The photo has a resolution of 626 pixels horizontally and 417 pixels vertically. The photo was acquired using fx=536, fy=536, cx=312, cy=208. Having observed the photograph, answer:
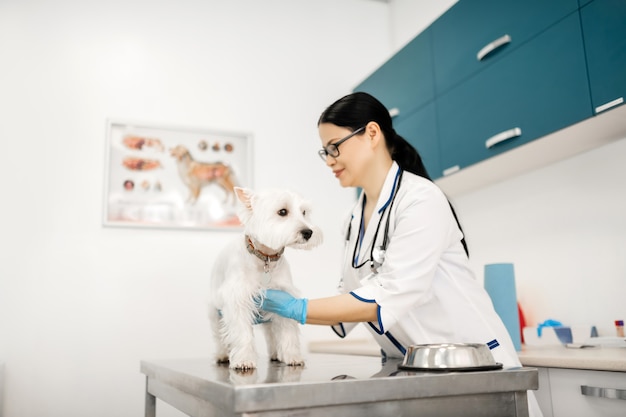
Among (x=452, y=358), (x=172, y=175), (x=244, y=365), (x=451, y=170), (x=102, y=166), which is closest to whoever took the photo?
(x=452, y=358)

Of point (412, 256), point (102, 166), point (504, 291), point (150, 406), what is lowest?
point (150, 406)

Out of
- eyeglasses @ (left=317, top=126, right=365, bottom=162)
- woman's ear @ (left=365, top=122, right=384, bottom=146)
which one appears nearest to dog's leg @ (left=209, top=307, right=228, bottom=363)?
eyeglasses @ (left=317, top=126, right=365, bottom=162)

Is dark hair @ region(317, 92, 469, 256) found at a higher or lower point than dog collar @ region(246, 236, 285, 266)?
higher

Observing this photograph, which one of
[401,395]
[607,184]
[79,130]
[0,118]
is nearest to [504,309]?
[607,184]

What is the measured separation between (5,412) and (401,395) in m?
2.50

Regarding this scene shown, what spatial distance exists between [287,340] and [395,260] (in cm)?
38

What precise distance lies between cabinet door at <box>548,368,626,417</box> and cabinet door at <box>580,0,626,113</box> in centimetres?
92

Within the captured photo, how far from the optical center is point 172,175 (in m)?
3.18

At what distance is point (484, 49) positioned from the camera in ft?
8.04

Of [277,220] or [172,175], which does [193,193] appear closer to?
[172,175]

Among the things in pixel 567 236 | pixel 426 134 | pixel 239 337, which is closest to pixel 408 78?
pixel 426 134

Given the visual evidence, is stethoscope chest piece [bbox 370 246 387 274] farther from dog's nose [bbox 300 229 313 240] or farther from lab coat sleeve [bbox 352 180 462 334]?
dog's nose [bbox 300 229 313 240]

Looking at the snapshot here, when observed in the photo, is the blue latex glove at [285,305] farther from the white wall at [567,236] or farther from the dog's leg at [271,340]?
the white wall at [567,236]

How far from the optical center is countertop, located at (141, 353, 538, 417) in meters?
0.90
